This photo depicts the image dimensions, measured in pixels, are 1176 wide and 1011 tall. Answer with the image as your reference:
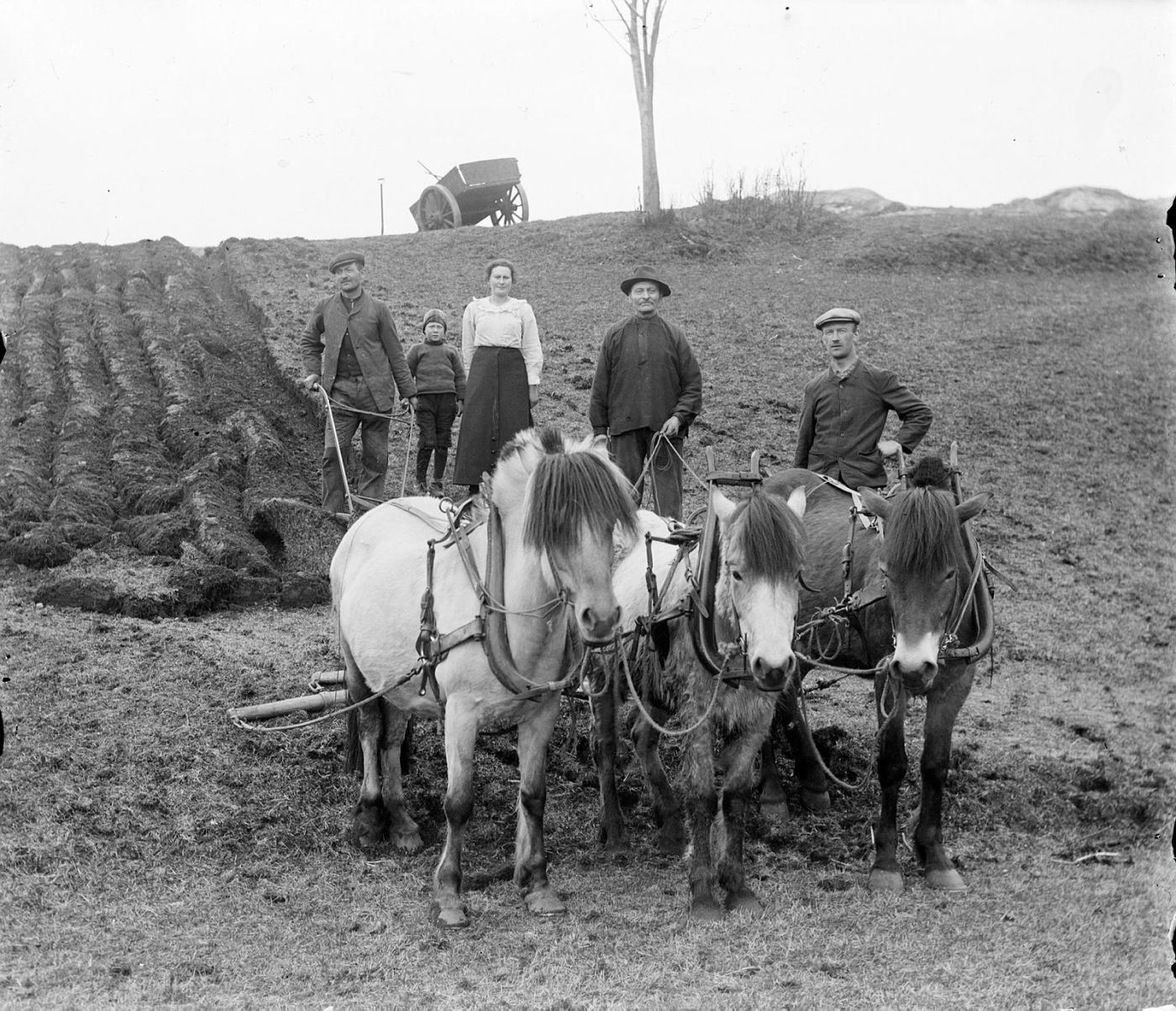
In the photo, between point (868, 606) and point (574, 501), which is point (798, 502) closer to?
point (868, 606)

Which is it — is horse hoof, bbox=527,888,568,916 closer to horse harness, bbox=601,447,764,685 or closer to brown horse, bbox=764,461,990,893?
horse harness, bbox=601,447,764,685

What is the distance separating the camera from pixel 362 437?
28.8ft

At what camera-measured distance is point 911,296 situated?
61.4ft

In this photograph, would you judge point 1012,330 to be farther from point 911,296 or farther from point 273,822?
point 273,822

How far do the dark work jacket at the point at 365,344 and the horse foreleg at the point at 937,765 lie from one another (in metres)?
4.86

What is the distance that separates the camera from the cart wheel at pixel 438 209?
82.0ft

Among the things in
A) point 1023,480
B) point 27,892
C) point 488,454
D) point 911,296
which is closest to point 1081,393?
point 1023,480

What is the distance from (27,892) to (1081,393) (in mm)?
13820

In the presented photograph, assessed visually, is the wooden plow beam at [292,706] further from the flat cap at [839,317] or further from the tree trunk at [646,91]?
the tree trunk at [646,91]

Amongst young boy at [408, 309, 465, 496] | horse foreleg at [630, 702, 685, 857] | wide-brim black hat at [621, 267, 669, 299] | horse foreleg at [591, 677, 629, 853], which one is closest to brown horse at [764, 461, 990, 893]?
horse foreleg at [630, 702, 685, 857]

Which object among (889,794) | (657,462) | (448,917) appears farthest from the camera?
(657,462)

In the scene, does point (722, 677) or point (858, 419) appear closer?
point (722, 677)

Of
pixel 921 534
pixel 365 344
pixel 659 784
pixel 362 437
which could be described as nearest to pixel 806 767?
pixel 659 784

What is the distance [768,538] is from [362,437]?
17.2 feet
